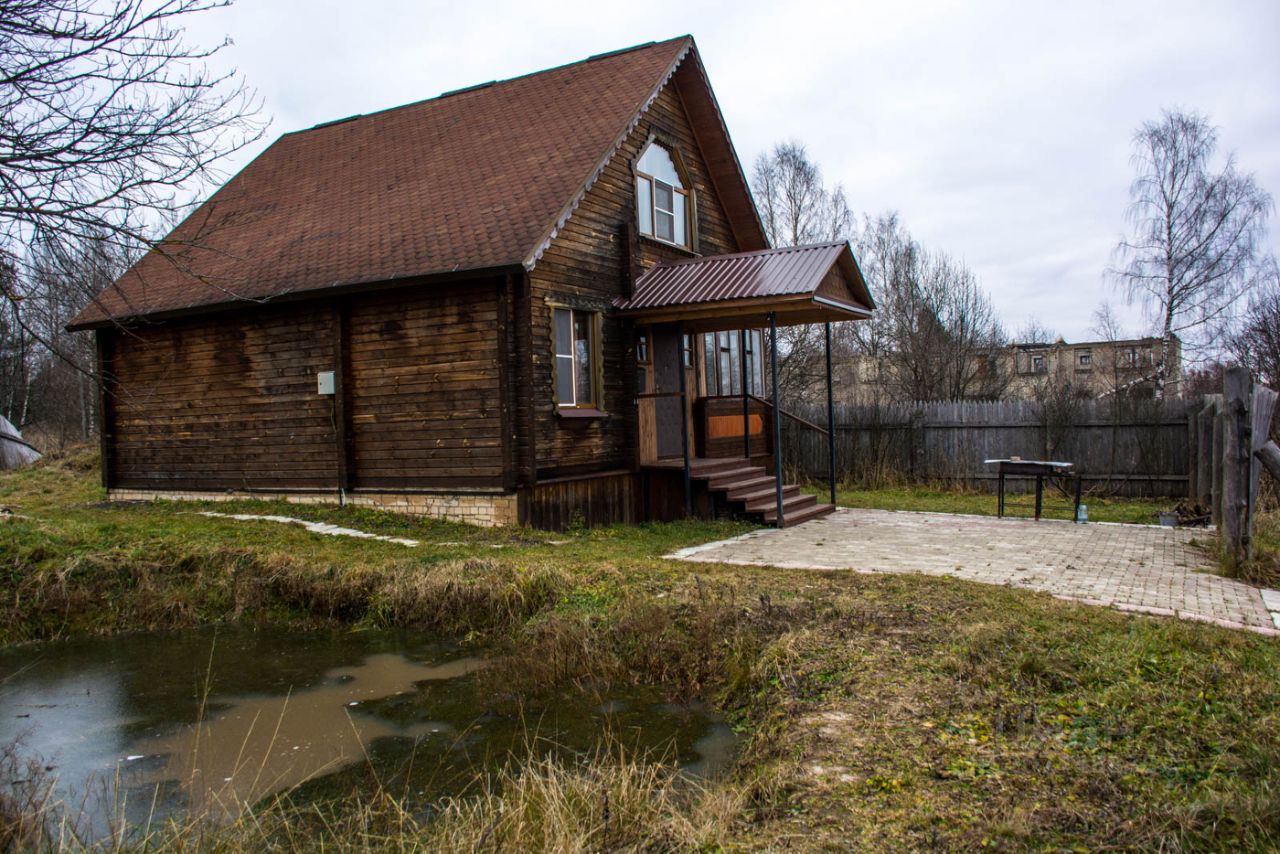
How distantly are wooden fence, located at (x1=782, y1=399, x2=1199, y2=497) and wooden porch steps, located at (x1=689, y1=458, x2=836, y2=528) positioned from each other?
4621mm

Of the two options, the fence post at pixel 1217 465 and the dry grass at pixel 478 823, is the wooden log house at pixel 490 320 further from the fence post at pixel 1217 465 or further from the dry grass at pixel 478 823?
the dry grass at pixel 478 823

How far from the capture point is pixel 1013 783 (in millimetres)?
3883

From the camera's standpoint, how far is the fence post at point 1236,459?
8.13 m

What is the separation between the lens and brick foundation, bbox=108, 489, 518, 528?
11.2 m

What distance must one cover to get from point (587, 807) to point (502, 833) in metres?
0.40

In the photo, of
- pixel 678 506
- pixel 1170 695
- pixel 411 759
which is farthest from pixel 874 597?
pixel 678 506

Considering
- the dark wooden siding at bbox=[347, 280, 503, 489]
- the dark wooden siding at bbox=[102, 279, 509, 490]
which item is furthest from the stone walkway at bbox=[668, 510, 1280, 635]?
the dark wooden siding at bbox=[102, 279, 509, 490]

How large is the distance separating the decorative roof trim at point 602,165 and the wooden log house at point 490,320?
0.04 meters

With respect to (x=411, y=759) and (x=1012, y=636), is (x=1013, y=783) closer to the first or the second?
(x=1012, y=636)

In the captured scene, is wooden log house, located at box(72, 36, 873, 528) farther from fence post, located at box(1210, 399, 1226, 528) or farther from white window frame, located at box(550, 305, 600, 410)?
fence post, located at box(1210, 399, 1226, 528)

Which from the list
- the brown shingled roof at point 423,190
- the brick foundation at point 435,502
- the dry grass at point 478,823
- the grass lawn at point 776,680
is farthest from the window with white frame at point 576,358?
the dry grass at point 478,823

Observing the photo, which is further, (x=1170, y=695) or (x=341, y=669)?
(x=341, y=669)

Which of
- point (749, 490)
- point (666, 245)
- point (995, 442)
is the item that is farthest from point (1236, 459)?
point (995, 442)

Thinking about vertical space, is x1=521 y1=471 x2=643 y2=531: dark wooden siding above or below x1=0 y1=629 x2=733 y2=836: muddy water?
above
